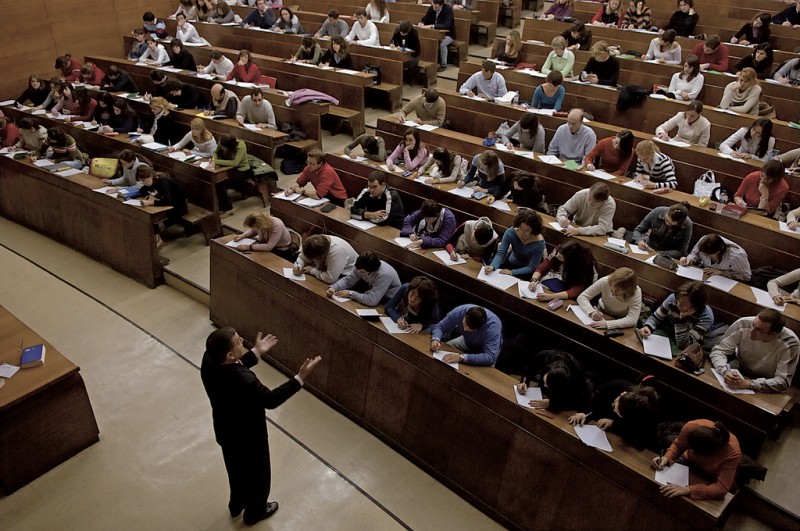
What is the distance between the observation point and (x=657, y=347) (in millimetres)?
3254

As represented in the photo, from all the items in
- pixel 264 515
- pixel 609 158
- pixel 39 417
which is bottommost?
pixel 264 515

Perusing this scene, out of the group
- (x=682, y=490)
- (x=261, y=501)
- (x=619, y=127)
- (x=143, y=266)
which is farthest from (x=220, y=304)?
(x=619, y=127)

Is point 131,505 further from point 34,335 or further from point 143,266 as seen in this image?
point 143,266

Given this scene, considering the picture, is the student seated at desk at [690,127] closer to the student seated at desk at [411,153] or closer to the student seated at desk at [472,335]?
the student seated at desk at [411,153]

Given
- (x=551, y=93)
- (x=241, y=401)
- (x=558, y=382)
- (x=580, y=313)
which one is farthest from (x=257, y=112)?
(x=558, y=382)

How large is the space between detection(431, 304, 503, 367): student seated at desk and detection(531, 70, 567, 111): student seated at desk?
132 inches

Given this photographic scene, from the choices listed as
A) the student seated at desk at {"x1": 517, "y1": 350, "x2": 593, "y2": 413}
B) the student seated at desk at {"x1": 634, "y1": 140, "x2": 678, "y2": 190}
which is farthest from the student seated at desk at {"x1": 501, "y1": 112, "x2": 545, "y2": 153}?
the student seated at desk at {"x1": 517, "y1": 350, "x2": 593, "y2": 413}

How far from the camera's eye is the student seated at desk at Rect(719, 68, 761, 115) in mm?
5527

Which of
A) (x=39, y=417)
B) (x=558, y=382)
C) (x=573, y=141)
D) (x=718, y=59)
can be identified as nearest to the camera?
(x=558, y=382)

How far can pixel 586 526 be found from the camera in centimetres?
281

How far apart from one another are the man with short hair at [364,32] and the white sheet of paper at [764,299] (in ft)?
19.0

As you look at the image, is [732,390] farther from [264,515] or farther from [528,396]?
[264,515]

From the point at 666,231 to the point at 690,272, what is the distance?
0.43m

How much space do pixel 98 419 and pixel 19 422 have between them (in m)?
0.61
